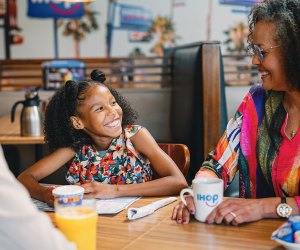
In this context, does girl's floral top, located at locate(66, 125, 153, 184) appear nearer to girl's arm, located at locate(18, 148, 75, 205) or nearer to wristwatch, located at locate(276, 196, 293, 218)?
girl's arm, located at locate(18, 148, 75, 205)

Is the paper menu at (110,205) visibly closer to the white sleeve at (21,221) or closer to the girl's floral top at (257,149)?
the girl's floral top at (257,149)

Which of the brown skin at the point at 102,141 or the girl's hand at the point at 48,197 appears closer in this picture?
the girl's hand at the point at 48,197

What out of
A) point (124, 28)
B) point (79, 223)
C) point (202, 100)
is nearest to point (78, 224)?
point (79, 223)

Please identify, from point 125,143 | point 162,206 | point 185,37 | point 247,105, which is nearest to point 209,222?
point 162,206

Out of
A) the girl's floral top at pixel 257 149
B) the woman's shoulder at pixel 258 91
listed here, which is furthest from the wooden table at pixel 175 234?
the woman's shoulder at pixel 258 91

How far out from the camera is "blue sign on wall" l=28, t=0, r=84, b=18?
22.9 feet

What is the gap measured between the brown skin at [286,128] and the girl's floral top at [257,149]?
0.13 feet

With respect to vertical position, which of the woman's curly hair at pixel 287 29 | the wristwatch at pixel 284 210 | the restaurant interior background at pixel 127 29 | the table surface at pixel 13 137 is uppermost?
the restaurant interior background at pixel 127 29

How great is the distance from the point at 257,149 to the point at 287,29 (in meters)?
0.42

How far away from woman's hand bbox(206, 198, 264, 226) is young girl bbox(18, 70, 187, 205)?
1.70 feet

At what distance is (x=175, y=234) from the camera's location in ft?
4.05

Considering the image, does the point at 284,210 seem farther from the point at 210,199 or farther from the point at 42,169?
the point at 42,169

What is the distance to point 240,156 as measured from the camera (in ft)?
5.69

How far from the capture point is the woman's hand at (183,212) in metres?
1.33
